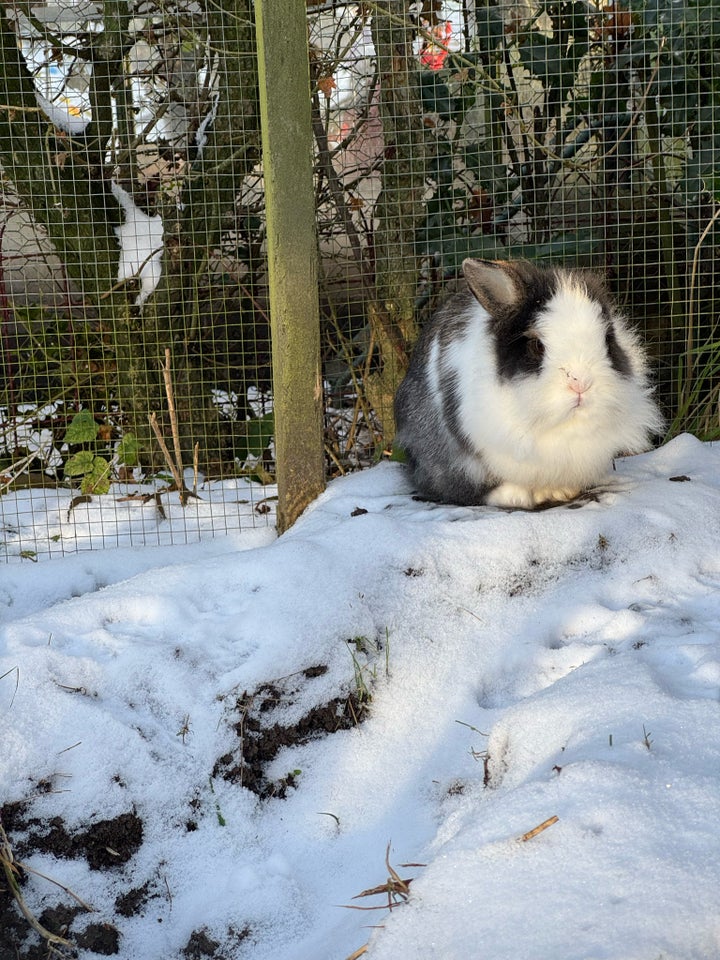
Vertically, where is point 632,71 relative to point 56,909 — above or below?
above

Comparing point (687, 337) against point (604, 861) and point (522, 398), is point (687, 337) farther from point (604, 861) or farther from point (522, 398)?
point (604, 861)

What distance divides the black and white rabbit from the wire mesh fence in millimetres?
1021

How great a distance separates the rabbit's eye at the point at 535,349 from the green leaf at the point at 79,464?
2183 mm

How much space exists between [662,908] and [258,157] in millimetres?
3877

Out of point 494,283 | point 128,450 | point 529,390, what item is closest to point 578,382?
point 529,390

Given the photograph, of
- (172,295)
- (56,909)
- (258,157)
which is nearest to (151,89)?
(258,157)

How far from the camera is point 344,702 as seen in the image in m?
2.77

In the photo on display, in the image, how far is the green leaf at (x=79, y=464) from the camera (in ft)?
14.7

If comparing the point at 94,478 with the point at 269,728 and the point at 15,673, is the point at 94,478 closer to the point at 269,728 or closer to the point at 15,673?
the point at 15,673

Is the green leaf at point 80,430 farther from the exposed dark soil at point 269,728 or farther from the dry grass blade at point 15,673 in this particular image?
the exposed dark soil at point 269,728

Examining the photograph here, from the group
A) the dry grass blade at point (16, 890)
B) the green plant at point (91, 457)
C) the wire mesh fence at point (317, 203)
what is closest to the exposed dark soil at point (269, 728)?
the dry grass blade at point (16, 890)

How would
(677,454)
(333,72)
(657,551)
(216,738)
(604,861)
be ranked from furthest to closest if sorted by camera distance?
1. (333,72)
2. (677,454)
3. (657,551)
4. (216,738)
5. (604,861)

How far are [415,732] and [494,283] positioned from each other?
1.47 meters

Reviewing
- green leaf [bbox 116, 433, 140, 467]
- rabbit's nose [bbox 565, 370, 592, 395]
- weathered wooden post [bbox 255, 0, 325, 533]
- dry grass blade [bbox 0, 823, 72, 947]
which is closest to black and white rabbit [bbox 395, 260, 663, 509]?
rabbit's nose [bbox 565, 370, 592, 395]
